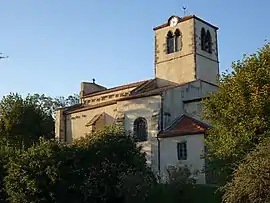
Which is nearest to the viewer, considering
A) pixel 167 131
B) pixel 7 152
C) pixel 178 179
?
pixel 178 179

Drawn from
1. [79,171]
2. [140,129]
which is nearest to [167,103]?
[140,129]

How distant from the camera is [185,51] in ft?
Result: 145

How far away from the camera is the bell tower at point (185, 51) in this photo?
1716 inches

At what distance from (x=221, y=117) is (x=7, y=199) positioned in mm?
14106

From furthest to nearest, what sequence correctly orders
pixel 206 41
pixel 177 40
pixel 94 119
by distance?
pixel 206 41 → pixel 177 40 → pixel 94 119

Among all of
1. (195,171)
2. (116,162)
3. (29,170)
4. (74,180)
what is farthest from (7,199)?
(195,171)

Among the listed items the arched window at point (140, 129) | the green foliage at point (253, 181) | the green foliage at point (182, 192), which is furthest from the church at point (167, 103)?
the green foliage at point (253, 181)

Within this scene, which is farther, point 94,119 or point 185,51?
point 185,51

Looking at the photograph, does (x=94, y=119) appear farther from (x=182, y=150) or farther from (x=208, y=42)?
(x=208, y=42)

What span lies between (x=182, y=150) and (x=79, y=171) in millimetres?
10463

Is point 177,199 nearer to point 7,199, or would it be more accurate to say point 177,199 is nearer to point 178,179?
point 178,179

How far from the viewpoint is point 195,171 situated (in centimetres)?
3256

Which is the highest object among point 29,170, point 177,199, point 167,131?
point 167,131

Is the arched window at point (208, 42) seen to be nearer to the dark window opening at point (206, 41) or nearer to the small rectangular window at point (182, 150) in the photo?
the dark window opening at point (206, 41)
